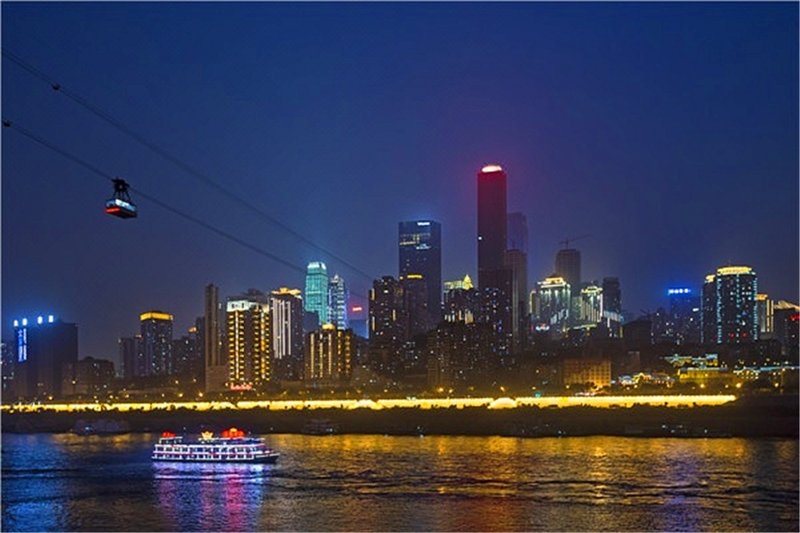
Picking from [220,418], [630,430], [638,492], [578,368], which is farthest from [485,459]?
[578,368]

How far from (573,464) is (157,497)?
54.7 ft

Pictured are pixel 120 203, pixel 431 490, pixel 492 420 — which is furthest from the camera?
pixel 492 420

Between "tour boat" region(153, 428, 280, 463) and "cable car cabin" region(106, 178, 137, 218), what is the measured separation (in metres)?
29.7

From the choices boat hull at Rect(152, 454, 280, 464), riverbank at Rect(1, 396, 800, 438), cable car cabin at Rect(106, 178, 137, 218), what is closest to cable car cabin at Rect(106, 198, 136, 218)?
cable car cabin at Rect(106, 178, 137, 218)

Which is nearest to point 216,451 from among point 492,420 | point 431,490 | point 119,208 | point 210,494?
point 210,494

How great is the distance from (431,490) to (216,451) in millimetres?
16650

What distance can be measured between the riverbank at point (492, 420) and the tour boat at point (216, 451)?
2211 cm

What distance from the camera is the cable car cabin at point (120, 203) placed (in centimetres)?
1772

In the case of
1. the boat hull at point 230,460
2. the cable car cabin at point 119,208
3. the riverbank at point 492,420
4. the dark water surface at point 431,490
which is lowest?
the riverbank at point 492,420

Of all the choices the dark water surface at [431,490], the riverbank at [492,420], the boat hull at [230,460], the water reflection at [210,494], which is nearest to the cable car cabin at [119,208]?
the dark water surface at [431,490]

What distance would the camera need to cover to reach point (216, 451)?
4788cm

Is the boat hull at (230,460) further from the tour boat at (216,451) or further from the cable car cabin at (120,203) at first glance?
the cable car cabin at (120,203)

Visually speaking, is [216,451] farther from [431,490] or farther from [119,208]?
[119,208]

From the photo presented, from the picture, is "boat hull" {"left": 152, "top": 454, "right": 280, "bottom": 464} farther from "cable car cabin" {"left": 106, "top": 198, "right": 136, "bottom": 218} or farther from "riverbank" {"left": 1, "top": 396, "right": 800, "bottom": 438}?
"cable car cabin" {"left": 106, "top": 198, "right": 136, "bottom": 218}
